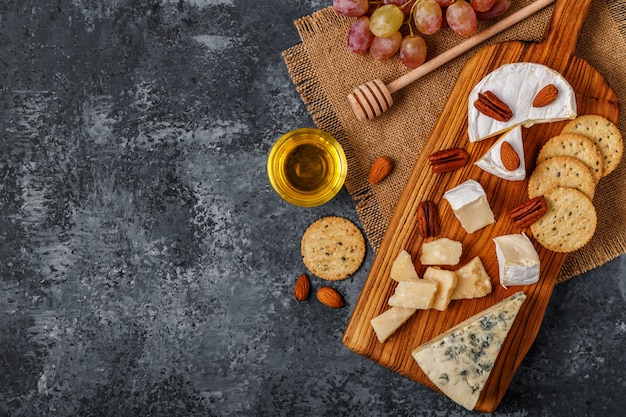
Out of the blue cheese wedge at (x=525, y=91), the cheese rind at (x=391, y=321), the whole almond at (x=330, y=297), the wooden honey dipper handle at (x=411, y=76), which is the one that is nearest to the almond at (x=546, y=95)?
the blue cheese wedge at (x=525, y=91)

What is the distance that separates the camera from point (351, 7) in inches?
54.6

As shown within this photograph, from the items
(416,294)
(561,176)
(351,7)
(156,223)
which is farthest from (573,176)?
(156,223)

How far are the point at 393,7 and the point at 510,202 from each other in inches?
21.2

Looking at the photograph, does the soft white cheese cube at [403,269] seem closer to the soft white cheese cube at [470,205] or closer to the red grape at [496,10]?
the soft white cheese cube at [470,205]

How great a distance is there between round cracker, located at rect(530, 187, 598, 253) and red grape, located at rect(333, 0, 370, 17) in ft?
2.05

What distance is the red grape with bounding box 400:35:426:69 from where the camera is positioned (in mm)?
1387

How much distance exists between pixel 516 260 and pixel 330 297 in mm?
464

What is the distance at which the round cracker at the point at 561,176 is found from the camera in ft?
4.18

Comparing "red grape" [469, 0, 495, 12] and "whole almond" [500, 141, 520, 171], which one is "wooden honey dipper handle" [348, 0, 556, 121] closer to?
"red grape" [469, 0, 495, 12]

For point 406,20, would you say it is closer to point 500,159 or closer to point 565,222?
point 500,159

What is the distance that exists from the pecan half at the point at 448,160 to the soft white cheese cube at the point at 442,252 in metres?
0.16

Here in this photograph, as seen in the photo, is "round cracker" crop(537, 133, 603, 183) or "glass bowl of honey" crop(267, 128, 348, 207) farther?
"glass bowl of honey" crop(267, 128, 348, 207)

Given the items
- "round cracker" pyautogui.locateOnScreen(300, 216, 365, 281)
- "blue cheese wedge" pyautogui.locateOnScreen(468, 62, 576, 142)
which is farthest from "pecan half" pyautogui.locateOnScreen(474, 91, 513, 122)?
"round cracker" pyautogui.locateOnScreen(300, 216, 365, 281)

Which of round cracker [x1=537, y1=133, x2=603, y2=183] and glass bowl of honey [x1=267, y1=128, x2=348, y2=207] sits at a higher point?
glass bowl of honey [x1=267, y1=128, x2=348, y2=207]
